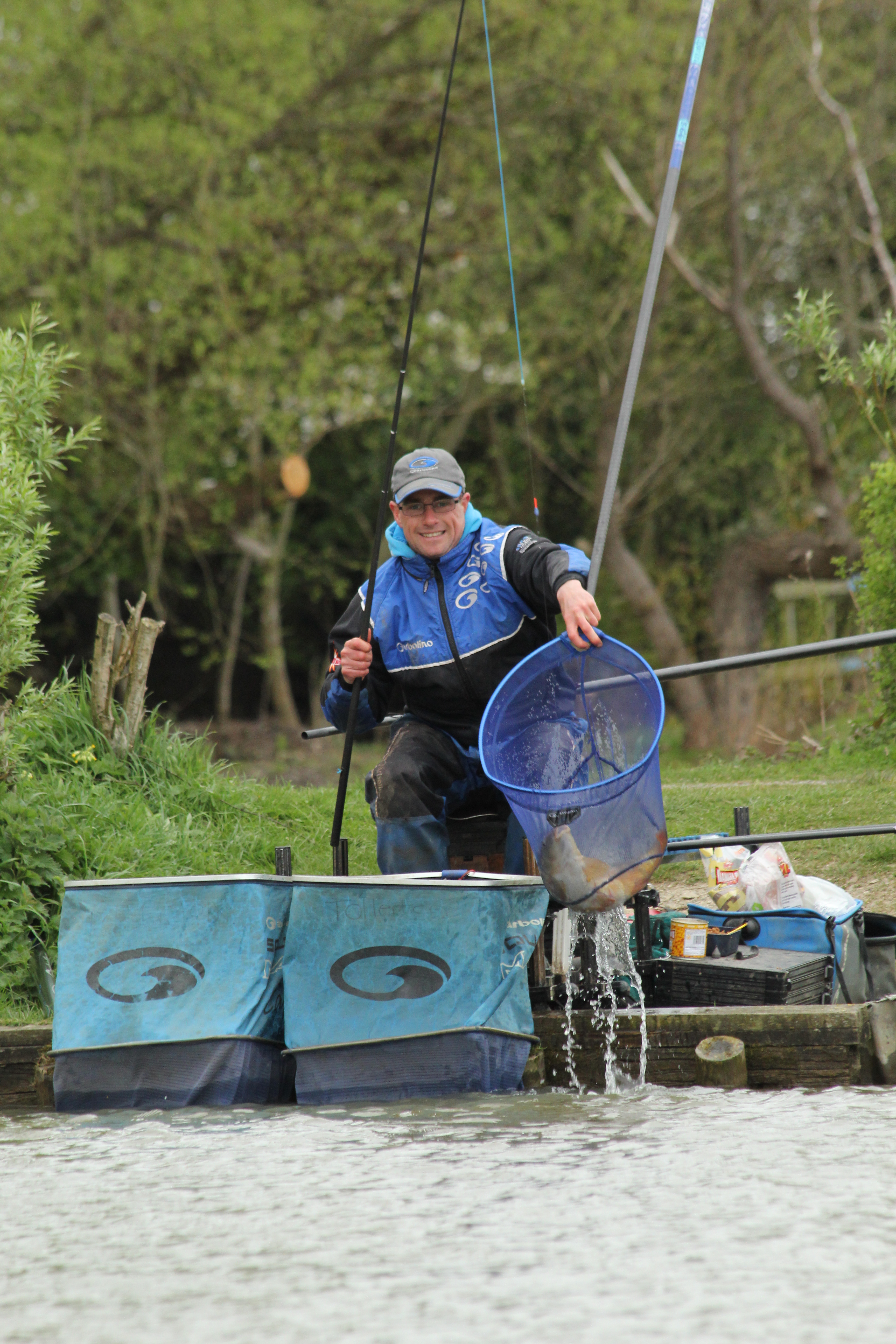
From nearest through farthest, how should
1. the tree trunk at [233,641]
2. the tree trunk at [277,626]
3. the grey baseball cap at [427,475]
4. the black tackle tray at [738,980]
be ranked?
the black tackle tray at [738,980] < the grey baseball cap at [427,475] < the tree trunk at [277,626] < the tree trunk at [233,641]

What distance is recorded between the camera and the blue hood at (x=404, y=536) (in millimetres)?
4836

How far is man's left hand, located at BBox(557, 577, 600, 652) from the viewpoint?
409 centimetres

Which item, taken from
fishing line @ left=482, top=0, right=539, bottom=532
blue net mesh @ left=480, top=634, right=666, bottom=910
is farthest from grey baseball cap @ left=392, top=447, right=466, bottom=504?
blue net mesh @ left=480, top=634, right=666, bottom=910

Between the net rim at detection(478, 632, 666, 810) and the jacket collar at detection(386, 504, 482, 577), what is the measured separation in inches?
22.0

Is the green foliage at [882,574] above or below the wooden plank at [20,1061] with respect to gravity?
above

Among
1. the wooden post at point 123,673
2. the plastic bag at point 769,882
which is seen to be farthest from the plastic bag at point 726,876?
the wooden post at point 123,673

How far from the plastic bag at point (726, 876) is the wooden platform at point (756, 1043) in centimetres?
55

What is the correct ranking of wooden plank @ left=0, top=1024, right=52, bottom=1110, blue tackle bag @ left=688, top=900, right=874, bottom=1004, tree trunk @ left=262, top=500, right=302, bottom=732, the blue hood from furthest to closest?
1. tree trunk @ left=262, top=500, right=302, bottom=732
2. the blue hood
3. wooden plank @ left=0, top=1024, right=52, bottom=1110
4. blue tackle bag @ left=688, top=900, right=874, bottom=1004

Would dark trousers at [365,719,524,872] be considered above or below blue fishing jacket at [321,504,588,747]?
below

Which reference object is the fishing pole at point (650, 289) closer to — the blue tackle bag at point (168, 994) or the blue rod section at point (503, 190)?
the blue rod section at point (503, 190)

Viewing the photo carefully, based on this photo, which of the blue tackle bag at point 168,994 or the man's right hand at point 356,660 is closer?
the blue tackle bag at point 168,994

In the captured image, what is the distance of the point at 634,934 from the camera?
4.70m

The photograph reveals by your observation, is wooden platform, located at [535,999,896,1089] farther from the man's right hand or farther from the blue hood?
the blue hood

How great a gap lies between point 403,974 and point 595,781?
2.58 feet
